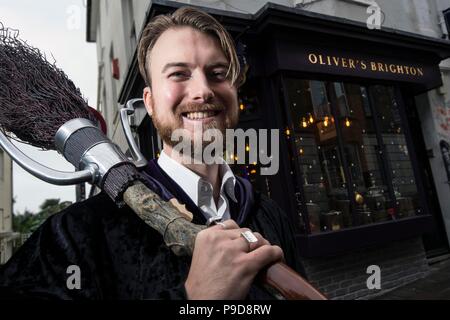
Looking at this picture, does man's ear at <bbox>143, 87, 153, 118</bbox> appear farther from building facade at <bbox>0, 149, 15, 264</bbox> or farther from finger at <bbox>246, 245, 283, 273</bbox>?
building facade at <bbox>0, 149, 15, 264</bbox>

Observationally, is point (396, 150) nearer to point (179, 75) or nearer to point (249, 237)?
point (179, 75)

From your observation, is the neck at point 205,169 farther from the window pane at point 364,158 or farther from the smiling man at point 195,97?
the window pane at point 364,158

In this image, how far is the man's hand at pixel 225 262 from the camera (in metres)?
0.84

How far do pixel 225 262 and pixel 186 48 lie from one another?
0.98 meters

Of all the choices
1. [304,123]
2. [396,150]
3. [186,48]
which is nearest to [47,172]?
[186,48]

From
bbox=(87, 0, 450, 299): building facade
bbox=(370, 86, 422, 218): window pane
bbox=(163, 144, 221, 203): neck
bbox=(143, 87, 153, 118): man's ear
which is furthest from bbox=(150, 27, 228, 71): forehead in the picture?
bbox=(370, 86, 422, 218): window pane

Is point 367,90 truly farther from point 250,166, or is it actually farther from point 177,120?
point 177,120

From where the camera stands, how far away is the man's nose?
4.40 feet

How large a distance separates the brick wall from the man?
137 inches

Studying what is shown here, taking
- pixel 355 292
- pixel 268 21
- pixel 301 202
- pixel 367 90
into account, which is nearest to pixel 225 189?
pixel 301 202

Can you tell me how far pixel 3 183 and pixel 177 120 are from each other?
21242 millimetres

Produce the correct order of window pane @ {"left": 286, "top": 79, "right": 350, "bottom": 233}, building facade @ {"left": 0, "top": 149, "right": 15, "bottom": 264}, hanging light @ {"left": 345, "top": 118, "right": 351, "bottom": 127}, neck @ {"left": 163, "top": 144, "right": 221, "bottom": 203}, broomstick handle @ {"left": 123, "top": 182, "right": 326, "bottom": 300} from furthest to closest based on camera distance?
building facade @ {"left": 0, "top": 149, "right": 15, "bottom": 264} → hanging light @ {"left": 345, "top": 118, "right": 351, "bottom": 127} → window pane @ {"left": 286, "top": 79, "right": 350, "bottom": 233} → neck @ {"left": 163, "top": 144, "right": 221, "bottom": 203} → broomstick handle @ {"left": 123, "top": 182, "right": 326, "bottom": 300}

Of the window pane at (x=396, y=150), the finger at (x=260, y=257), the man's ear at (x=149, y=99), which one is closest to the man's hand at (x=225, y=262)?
the finger at (x=260, y=257)

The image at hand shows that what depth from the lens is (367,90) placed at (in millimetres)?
5902
